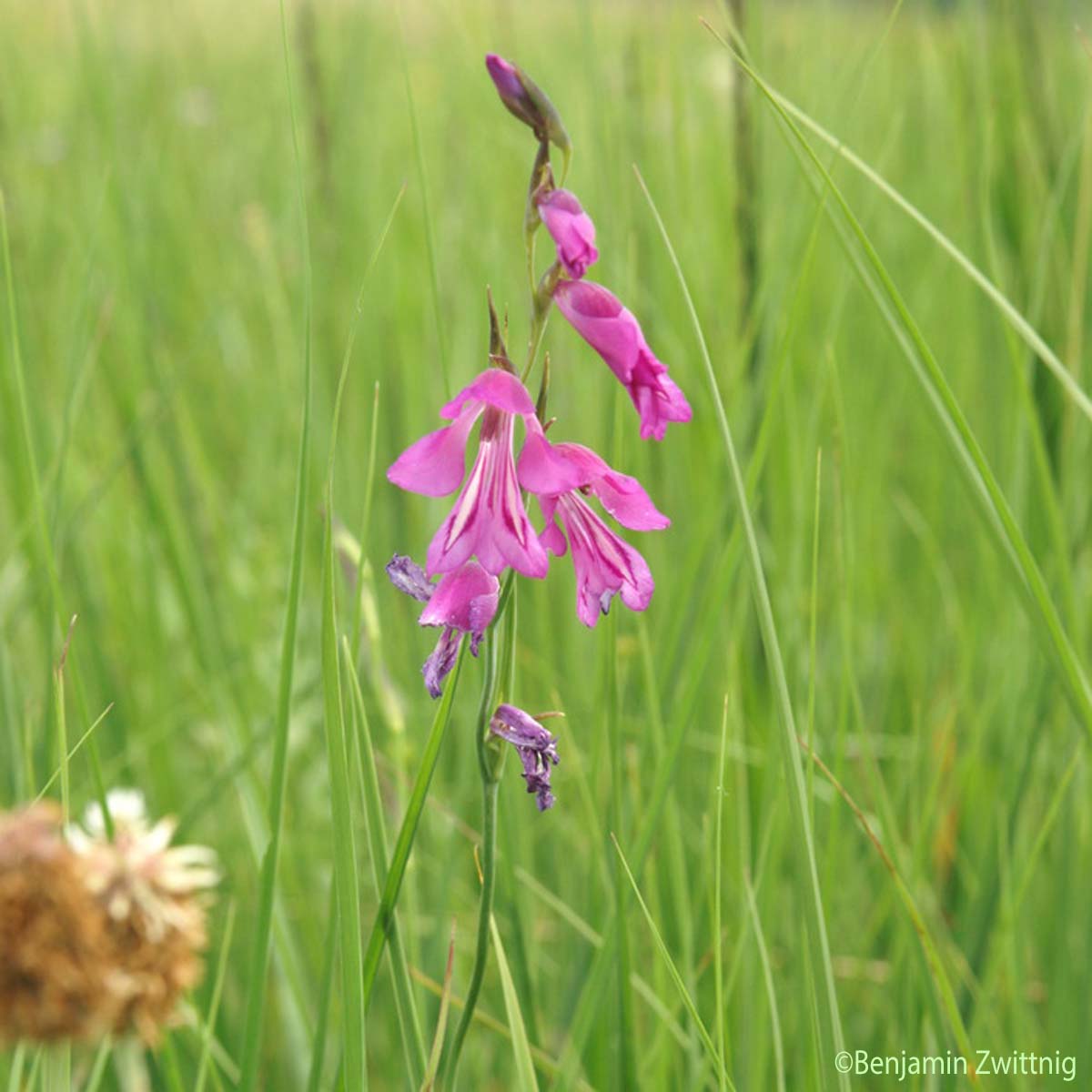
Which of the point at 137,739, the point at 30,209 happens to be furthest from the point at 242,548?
the point at 30,209

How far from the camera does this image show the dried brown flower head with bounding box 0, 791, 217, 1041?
1.25 ft

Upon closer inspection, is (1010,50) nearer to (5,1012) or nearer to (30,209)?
(5,1012)

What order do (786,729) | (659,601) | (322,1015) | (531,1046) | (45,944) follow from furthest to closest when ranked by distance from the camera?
(659,601) < (531,1046) < (322,1015) < (786,729) < (45,944)

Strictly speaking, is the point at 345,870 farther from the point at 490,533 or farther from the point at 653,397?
the point at 653,397

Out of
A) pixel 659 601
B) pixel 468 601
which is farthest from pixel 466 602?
pixel 659 601

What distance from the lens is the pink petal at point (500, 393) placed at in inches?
27.4

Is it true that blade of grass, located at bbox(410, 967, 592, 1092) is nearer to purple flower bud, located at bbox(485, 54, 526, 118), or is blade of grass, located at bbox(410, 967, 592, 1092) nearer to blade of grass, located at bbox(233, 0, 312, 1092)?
blade of grass, located at bbox(233, 0, 312, 1092)

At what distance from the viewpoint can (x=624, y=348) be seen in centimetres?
71

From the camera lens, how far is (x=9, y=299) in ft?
2.96

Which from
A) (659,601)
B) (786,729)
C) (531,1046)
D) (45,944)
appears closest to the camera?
(45,944)

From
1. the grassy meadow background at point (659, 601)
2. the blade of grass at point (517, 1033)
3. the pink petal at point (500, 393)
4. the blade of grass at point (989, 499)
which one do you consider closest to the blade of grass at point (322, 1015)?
the grassy meadow background at point (659, 601)

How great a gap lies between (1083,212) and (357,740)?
1.16 m

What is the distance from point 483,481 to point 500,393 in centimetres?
6

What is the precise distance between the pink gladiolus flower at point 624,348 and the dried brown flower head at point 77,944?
387 millimetres
